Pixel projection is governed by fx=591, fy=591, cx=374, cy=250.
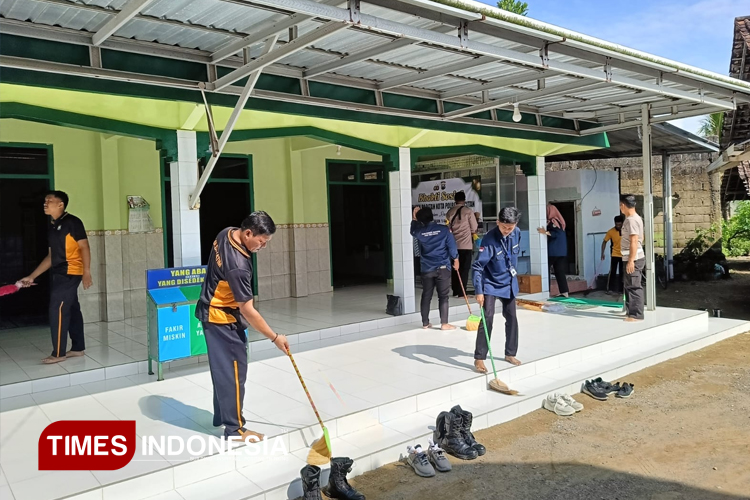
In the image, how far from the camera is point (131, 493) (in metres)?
3.62

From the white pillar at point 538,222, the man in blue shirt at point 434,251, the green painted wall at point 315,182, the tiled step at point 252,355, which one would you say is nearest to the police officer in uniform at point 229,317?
the tiled step at point 252,355

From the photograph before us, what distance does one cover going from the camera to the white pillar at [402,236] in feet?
27.7

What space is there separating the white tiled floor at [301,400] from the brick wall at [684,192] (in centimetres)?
908

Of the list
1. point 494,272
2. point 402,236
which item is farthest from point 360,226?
point 494,272

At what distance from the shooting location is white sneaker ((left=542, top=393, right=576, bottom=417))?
526 centimetres

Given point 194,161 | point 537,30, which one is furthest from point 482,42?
point 194,161

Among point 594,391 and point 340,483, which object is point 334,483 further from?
point 594,391

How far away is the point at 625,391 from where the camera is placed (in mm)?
5793

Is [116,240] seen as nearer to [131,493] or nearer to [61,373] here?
[61,373]

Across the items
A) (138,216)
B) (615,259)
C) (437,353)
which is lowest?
(437,353)

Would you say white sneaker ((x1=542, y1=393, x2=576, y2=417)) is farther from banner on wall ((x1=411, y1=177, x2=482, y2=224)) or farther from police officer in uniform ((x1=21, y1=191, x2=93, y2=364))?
banner on wall ((x1=411, y1=177, x2=482, y2=224))

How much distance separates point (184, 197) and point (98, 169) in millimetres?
2929

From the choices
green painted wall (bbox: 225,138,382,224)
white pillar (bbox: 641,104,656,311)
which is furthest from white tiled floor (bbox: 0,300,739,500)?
green painted wall (bbox: 225,138,382,224)

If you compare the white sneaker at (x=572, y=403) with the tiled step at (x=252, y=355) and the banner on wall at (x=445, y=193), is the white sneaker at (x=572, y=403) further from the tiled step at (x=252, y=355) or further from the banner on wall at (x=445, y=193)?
the banner on wall at (x=445, y=193)
